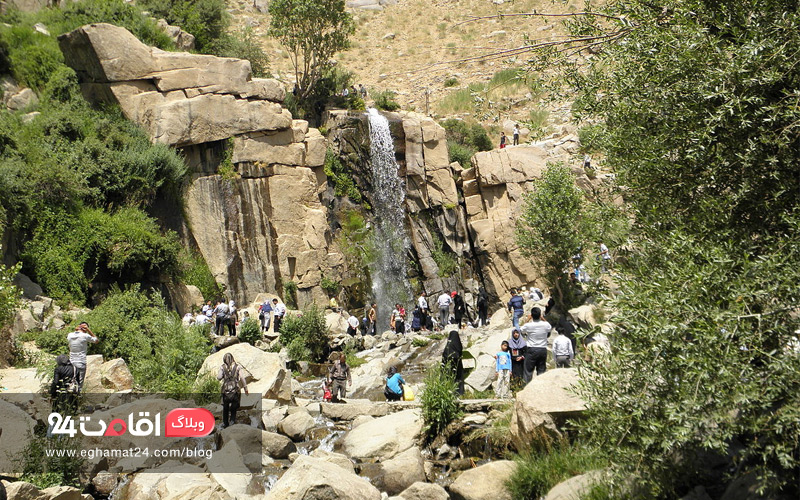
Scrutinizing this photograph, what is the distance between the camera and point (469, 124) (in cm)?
4153

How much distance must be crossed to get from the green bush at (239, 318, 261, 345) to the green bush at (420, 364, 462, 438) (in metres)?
11.3

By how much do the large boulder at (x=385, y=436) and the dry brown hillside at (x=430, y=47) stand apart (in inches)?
1276

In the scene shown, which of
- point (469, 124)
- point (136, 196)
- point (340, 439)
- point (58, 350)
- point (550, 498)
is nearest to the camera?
point (550, 498)

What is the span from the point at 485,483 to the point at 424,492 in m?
0.90

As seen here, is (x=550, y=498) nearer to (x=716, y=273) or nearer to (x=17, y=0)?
(x=716, y=273)

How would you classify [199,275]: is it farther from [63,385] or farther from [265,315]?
[63,385]

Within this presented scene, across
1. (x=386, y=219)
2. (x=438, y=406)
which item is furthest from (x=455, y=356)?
(x=386, y=219)

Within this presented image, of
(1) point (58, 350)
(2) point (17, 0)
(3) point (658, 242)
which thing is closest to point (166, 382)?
(1) point (58, 350)

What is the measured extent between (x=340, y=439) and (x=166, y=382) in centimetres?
445

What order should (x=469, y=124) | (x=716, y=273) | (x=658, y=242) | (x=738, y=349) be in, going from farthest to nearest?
(x=469, y=124), (x=658, y=242), (x=716, y=273), (x=738, y=349)

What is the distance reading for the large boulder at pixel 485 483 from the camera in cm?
803

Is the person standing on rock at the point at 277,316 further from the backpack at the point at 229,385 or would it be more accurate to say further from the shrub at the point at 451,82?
the shrub at the point at 451,82

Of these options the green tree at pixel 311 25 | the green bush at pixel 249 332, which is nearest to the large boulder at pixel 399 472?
the green bush at pixel 249 332

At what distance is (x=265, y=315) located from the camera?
74.5ft
